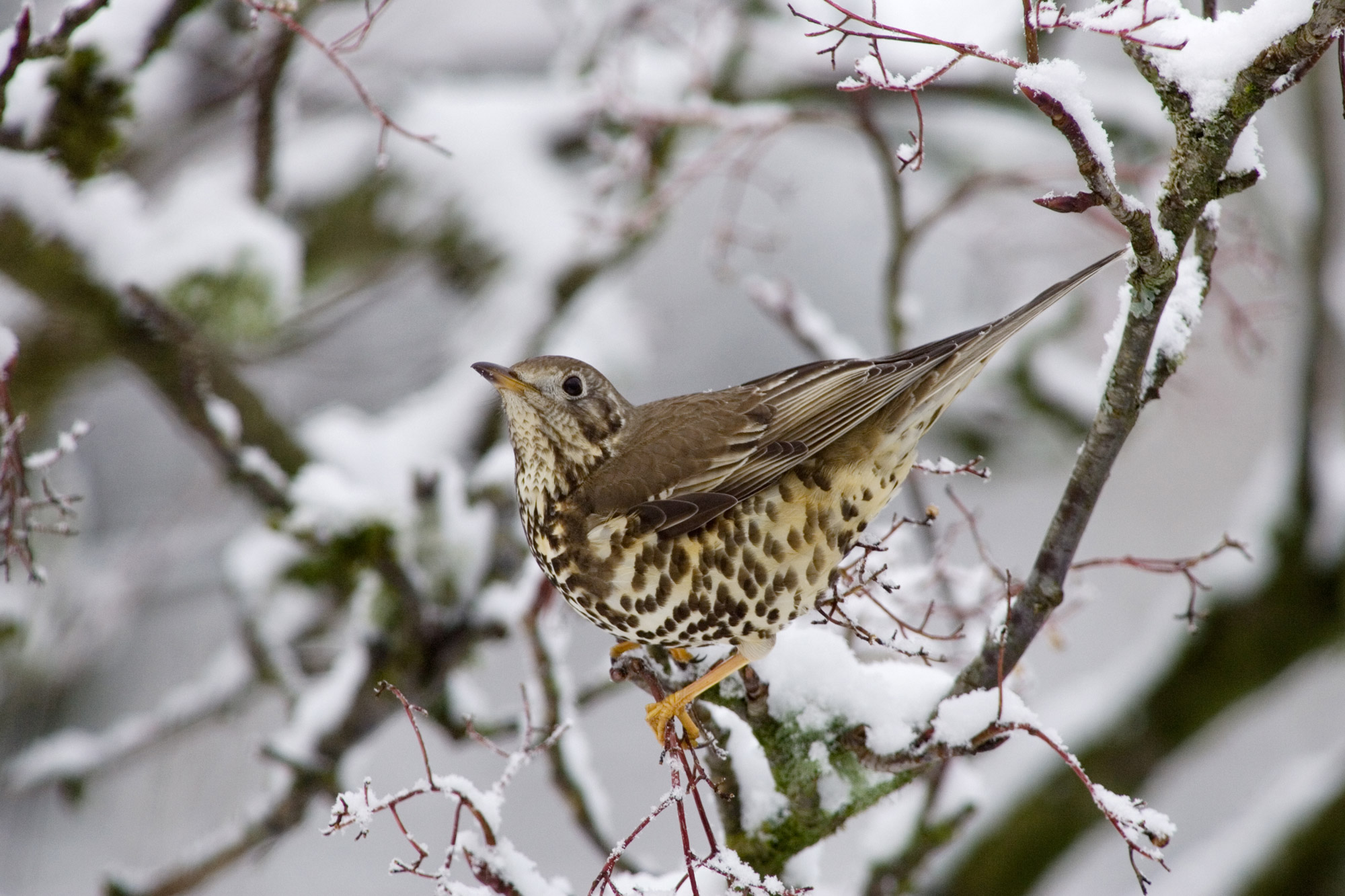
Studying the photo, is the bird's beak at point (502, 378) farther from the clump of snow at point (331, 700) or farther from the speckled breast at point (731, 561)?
the clump of snow at point (331, 700)

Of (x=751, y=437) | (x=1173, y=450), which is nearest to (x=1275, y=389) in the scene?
(x=1173, y=450)

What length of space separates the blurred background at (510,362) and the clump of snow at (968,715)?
640 mm

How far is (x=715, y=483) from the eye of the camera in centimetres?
240

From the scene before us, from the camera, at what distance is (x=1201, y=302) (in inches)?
70.0

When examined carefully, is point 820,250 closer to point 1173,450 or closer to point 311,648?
point 1173,450

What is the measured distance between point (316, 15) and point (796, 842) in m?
3.85

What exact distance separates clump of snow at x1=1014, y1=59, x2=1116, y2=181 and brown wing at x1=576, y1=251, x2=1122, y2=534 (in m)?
0.83

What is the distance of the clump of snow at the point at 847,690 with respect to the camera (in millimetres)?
2020

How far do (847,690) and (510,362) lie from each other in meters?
2.75

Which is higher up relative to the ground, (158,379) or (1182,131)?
(158,379)

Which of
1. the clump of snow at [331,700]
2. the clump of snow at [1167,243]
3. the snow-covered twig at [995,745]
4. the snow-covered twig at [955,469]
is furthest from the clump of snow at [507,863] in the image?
the clump of snow at [331,700]

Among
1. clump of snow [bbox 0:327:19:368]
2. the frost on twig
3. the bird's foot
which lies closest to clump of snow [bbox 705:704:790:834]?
the bird's foot

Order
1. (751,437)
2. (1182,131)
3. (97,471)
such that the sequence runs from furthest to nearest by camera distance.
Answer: (97,471) < (751,437) < (1182,131)

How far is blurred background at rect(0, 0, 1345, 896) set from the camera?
3623mm
